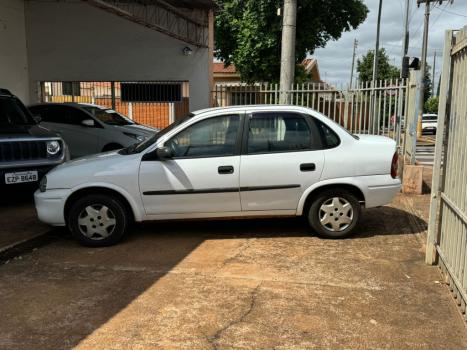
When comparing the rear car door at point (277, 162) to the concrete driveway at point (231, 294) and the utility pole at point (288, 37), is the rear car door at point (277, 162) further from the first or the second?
the utility pole at point (288, 37)

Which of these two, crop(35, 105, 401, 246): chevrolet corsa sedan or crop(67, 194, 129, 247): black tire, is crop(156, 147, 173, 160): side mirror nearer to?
crop(35, 105, 401, 246): chevrolet corsa sedan

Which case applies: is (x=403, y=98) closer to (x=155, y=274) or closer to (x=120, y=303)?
(x=155, y=274)

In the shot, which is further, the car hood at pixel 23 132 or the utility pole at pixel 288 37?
the utility pole at pixel 288 37

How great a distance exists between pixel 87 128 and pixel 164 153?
613 centimetres

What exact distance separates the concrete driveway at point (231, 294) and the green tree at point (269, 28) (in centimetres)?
1826

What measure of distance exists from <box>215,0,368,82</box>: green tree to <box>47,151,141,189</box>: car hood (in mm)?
18228

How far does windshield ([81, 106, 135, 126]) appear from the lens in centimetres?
1145

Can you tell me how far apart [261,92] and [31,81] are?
263 inches

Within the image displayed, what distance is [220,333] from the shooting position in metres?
3.70

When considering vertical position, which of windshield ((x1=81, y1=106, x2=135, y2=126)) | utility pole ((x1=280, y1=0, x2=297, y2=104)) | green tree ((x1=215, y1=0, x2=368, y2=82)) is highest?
green tree ((x1=215, y1=0, x2=368, y2=82))

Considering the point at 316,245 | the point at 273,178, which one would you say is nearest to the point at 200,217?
the point at 273,178

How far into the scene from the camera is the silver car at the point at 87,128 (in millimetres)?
10992

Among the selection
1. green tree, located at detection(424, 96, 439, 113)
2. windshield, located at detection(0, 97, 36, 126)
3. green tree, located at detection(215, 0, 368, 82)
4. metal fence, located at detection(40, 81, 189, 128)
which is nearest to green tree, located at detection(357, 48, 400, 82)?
green tree, located at detection(424, 96, 439, 113)

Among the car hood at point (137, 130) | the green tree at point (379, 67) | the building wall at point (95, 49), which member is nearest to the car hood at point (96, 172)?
the car hood at point (137, 130)
